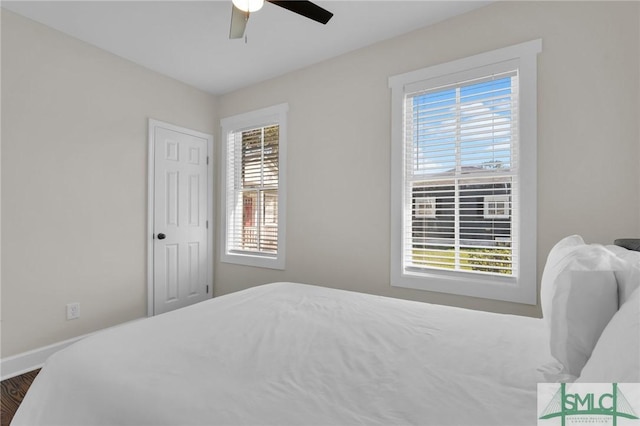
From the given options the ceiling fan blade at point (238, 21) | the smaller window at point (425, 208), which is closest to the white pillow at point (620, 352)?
the smaller window at point (425, 208)

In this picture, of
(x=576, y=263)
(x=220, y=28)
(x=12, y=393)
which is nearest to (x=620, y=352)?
(x=576, y=263)

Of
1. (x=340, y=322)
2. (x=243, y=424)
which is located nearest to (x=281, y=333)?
(x=340, y=322)

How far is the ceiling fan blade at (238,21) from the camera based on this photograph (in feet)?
6.22

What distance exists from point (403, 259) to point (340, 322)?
1.30 m

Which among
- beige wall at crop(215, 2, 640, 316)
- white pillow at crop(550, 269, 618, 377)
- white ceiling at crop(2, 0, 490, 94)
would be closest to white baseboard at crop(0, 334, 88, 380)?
beige wall at crop(215, 2, 640, 316)

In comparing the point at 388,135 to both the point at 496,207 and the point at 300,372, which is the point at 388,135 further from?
the point at 300,372

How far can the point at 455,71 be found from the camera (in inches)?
96.6

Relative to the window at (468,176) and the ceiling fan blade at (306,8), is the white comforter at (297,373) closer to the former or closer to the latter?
the window at (468,176)

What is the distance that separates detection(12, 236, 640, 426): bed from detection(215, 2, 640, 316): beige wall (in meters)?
1.02

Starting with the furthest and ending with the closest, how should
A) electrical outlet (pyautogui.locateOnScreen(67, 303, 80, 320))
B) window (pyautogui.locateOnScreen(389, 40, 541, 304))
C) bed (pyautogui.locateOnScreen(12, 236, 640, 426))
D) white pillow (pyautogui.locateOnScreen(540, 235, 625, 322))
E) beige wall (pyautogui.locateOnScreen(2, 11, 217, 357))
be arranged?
electrical outlet (pyautogui.locateOnScreen(67, 303, 80, 320)) → beige wall (pyautogui.locateOnScreen(2, 11, 217, 357)) → window (pyautogui.locateOnScreen(389, 40, 541, 304)) → white pillow (pyautogui.locateOnScreen(540, 235, 625, 322)) → bed (pyautogui.locateOnScreen(12, 236, 640, 426))

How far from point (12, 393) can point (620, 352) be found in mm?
3273

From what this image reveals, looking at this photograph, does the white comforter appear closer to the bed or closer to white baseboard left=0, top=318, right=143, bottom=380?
the bed

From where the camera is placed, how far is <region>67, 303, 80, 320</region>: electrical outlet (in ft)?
9.05

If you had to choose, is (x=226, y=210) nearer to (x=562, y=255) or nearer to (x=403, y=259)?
(x=403, y=259)
